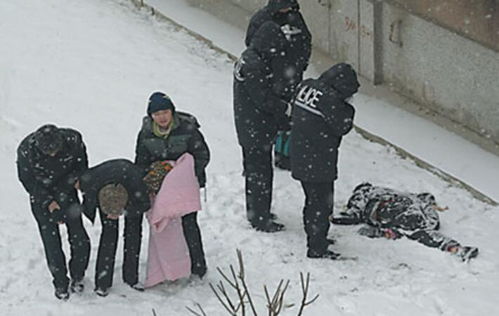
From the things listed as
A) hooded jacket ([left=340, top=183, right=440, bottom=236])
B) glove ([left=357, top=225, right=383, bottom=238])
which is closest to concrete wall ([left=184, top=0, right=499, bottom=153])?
hooded jacket ([left=340, top=183, right=440, bottom=236])

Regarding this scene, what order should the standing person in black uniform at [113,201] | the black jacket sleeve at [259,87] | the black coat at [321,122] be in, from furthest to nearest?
the black jacket sleeve at [259,87], the black coat at [321,122], the standing person in black uniform at [113,201]

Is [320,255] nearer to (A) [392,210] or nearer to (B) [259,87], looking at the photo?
(A) [392,210]

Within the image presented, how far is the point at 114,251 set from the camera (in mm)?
8242

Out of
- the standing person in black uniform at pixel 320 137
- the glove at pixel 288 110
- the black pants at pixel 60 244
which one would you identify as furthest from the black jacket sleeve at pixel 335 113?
the black pants at pixel 60 244

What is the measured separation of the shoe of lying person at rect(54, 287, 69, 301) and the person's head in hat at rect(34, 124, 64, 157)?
113 cm

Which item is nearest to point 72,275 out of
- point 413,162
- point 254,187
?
point 254,187

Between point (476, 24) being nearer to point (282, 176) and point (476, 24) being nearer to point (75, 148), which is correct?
point (282, 176)

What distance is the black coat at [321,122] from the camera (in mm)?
8250

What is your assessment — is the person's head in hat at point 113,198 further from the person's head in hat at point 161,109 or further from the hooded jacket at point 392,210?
the hooded jacket at point 392,210

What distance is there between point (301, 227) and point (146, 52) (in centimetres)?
445

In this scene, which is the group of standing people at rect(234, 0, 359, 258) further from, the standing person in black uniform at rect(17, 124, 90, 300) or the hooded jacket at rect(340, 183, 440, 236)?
the standing person in black uniform at rect(17, 124, 90, 300)

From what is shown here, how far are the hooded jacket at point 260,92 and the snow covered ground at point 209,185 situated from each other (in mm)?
842

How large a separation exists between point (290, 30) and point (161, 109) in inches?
81.7

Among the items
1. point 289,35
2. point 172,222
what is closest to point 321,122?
point 172,222
